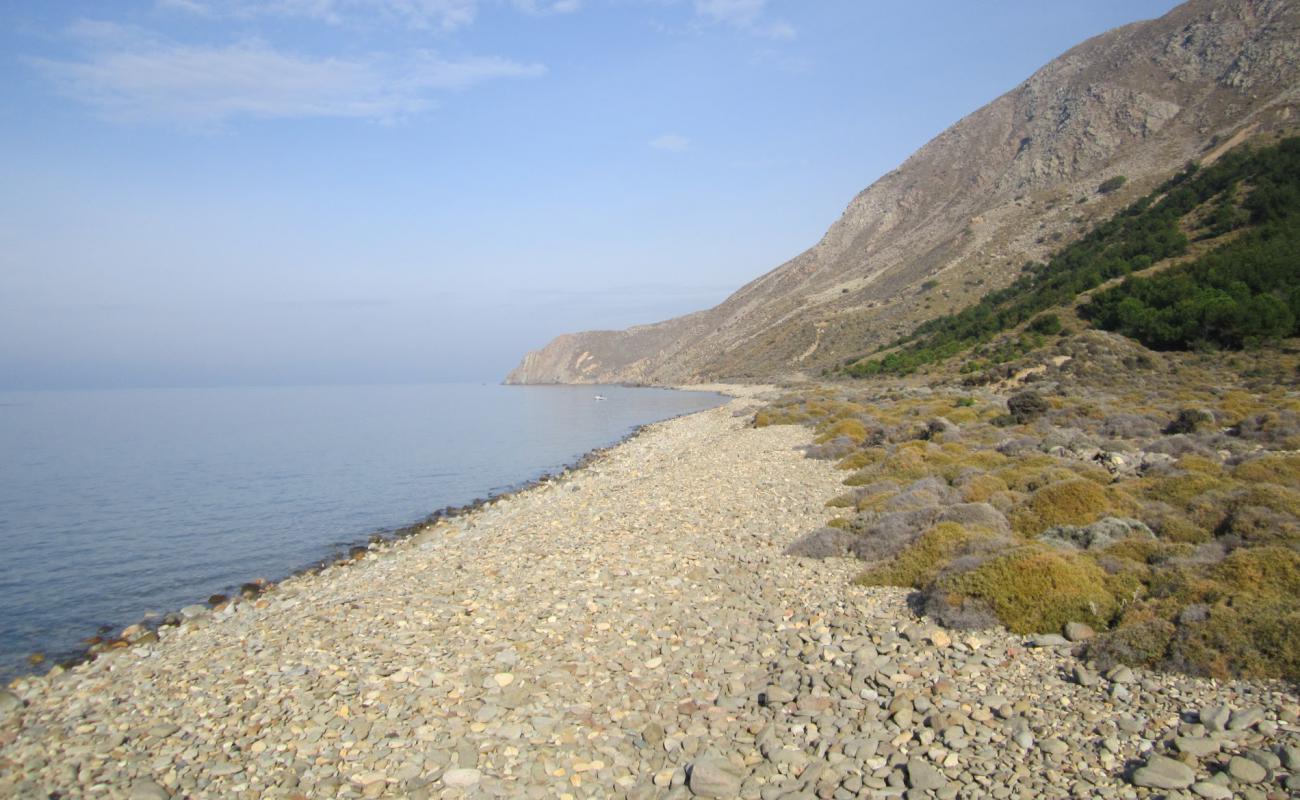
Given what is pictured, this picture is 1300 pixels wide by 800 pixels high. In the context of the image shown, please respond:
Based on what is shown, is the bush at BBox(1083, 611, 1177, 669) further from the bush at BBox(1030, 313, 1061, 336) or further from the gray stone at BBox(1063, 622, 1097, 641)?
the bush at BBox(1030, 313, 1061, 336)

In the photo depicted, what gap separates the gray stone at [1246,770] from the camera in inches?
202

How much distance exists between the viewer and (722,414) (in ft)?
186

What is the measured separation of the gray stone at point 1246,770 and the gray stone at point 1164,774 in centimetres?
26

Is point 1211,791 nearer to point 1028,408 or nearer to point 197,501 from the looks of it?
point 1028,408

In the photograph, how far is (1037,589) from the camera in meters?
8.73

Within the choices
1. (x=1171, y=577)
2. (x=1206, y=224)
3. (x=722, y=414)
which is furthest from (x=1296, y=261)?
(x=1171, y=577)

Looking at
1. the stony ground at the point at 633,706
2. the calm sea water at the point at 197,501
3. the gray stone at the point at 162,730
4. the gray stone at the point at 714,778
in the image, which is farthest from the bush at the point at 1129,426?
the gray stone at the point at 162,730

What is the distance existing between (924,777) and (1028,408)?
25145 millimetres

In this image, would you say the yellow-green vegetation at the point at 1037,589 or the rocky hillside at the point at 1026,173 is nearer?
the yellow-green vegetation at the point at 1037,589

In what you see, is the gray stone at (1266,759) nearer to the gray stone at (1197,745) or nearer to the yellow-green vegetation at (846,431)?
the gray stone at (1197,745)

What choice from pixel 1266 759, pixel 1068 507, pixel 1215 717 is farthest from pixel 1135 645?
pixel 1068 507

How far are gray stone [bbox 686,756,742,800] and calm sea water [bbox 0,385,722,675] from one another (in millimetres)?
12137

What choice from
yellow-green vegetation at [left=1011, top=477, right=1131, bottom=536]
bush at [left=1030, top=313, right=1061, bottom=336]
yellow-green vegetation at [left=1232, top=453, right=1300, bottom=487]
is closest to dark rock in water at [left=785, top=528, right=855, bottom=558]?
yellow-green vegetation at [left=1011, top=477, right=1131, bottom=536]

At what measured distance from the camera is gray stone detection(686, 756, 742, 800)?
6.11m
